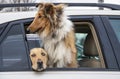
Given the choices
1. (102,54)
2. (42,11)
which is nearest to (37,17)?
(42,11)

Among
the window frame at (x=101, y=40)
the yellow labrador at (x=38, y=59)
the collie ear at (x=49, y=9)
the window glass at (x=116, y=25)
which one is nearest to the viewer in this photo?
the yellow labrador at (x=38, y=59)

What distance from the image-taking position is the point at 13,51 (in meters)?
4.45

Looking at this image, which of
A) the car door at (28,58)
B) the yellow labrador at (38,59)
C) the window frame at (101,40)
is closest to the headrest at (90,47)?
the car door at (28,58)

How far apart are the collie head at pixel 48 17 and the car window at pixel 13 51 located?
0.16 meters

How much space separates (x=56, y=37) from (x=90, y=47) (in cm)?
52

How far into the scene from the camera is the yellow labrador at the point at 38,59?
4324 millimetres

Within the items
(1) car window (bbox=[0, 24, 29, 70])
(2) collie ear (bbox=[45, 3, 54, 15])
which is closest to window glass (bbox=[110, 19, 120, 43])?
(2) collie ear (bbox=[45, 3, 54, 15])

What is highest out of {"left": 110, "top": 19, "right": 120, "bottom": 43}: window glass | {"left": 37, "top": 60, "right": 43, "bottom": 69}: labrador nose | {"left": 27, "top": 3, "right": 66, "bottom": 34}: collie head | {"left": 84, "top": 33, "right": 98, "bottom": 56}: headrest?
{"left": 27, "top": 3, "right": 66, "bottom": 34}: collie head

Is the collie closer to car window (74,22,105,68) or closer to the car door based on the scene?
the car door

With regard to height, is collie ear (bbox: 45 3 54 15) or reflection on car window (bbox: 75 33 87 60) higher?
collie ear (bbox: 45 3 54 15)

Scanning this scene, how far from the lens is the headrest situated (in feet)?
16.1

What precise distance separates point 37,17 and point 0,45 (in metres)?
0.48

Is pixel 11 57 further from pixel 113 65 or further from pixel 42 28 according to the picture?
pixel 113 65

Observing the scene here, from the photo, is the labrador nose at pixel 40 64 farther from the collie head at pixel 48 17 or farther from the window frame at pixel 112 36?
the window frame at pixel 112 36
